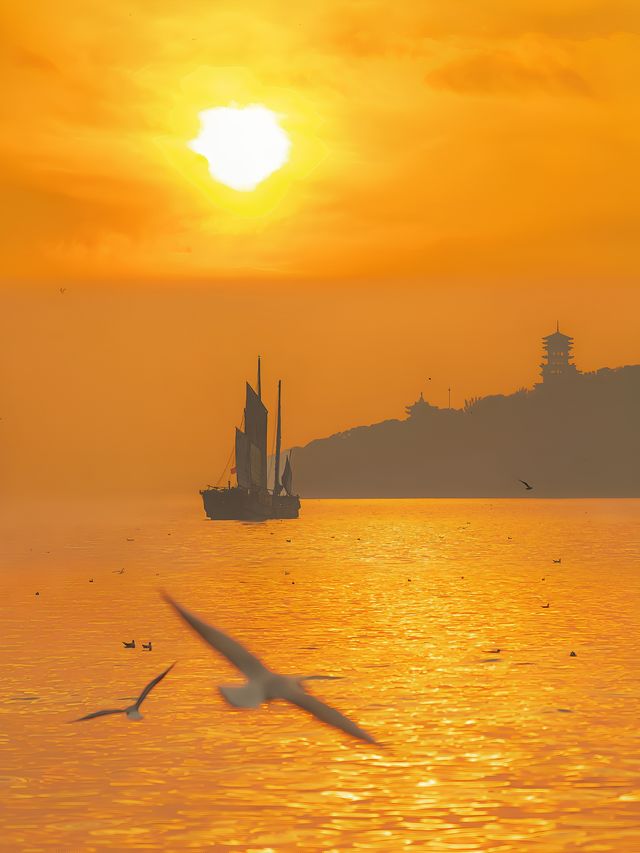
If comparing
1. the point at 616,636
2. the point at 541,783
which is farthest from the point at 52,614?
the point at 541,783

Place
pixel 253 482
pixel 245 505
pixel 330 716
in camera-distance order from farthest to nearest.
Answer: pixel 245 505 → pixel 253 482 → pixel 330 716

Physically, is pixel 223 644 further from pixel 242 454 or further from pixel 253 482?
pixel 253 482

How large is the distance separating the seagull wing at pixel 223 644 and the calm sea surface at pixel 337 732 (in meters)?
1.34

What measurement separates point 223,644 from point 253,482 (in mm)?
127437

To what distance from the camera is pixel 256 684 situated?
66.8ft

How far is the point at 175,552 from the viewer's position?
105562 mm

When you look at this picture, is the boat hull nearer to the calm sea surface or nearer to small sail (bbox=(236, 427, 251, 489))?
small sail (bbox=(236, 427, 251, 489))

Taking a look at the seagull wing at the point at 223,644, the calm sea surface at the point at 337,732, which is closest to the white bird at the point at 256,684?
the seagull wing at the point at 223,644

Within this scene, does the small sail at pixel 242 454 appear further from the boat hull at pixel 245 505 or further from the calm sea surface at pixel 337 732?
the calm sea surface at pixel 337 732

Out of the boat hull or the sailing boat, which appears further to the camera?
the boat hull

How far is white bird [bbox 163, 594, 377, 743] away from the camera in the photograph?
18172 mm

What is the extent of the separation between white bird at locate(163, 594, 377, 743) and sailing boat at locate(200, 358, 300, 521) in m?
112

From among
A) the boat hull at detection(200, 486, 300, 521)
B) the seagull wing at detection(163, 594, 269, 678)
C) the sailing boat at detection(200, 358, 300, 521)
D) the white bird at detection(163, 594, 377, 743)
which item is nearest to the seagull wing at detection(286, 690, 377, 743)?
the white bird at detection(163, 594, 377, 743)

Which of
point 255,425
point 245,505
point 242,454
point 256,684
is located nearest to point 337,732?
point 256,684
